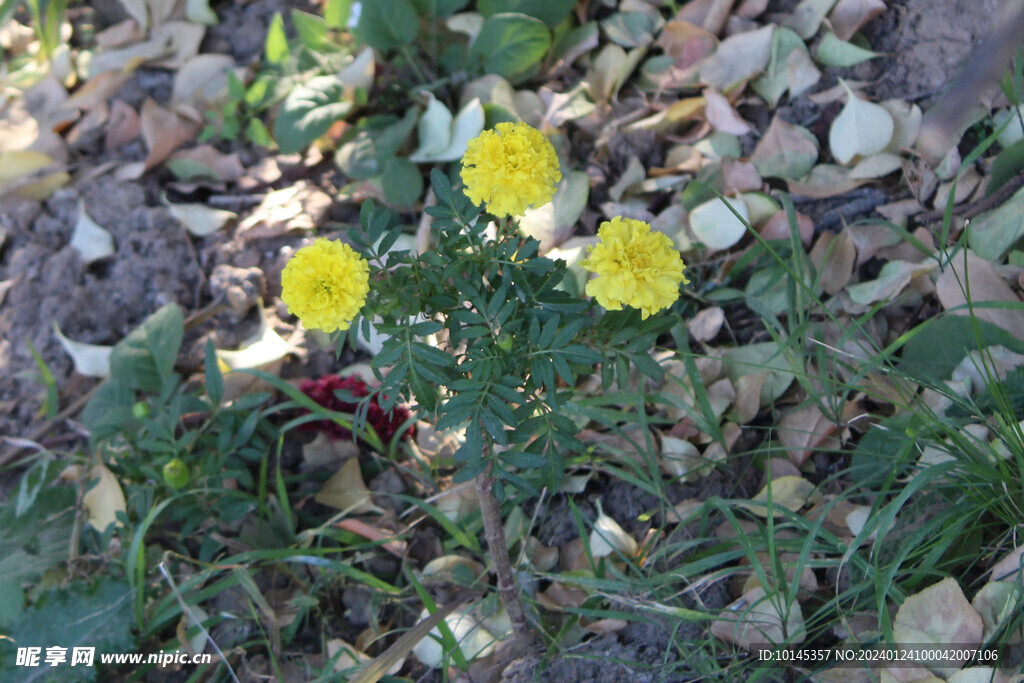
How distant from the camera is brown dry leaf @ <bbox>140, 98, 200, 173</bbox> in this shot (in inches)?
90.9

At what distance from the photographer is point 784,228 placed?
5.75 feet

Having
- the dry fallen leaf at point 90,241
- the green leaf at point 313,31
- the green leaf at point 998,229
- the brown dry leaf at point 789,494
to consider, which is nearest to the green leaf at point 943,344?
the green leaf at point 998,229

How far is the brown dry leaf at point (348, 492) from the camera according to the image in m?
1.69

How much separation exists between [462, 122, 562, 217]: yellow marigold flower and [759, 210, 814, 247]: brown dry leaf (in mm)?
858

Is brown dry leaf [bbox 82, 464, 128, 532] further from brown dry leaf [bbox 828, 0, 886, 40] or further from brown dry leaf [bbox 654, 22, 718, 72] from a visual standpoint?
brown dry leaf [bbox 828, 0, 886, 40]

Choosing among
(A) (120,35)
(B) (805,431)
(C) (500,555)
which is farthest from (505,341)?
(A) (120,35)

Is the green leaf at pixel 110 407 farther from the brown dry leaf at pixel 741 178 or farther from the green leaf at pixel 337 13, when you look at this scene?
the brown dry leaf at pixel 741 178

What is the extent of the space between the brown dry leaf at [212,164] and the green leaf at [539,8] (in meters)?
0.86

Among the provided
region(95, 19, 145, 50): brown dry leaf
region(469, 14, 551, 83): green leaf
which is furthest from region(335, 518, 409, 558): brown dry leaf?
region(95, 19, 145, 50): brown dry leaf

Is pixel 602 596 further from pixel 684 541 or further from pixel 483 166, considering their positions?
pixel 483 166

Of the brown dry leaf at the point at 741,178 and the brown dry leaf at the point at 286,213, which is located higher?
the brown dry leaf at the point at 741,178

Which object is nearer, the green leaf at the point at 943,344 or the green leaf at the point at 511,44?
the green leaf at the point at 943,344

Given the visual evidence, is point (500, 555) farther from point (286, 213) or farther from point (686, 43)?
point (686, 43)

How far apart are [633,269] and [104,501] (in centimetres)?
131
